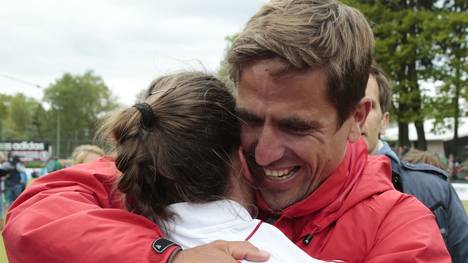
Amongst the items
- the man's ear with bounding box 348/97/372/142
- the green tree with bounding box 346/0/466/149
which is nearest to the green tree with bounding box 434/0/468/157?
the green tree with bounding box 346/0/466/149

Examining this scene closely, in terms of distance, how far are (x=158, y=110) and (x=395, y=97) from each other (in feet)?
97.0

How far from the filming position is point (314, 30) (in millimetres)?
1902

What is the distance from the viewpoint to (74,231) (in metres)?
1.76

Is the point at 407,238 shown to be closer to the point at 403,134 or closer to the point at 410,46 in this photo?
the point at 410,46

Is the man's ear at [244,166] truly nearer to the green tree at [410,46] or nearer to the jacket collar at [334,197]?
the jacket collar at [334,197]

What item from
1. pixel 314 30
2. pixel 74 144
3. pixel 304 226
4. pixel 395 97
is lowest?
pixel 74 144

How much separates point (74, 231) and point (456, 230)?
1.67 m

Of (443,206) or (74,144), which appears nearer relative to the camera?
(443,206)

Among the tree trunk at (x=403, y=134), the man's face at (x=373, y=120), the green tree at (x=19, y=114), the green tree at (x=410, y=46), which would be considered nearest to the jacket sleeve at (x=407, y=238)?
the man's face at (x=373, y=120)

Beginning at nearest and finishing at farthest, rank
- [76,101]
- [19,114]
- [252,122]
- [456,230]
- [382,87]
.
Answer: [252,122] → [456,230] → [382,87] → [76,101] → [19,114]

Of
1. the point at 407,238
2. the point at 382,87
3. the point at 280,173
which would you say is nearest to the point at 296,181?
the point at 280,173

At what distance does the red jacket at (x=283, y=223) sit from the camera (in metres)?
1.74

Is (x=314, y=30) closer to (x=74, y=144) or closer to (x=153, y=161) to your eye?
(x=153, y=161)

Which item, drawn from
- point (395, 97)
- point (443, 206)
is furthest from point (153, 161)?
point (395, 97)
